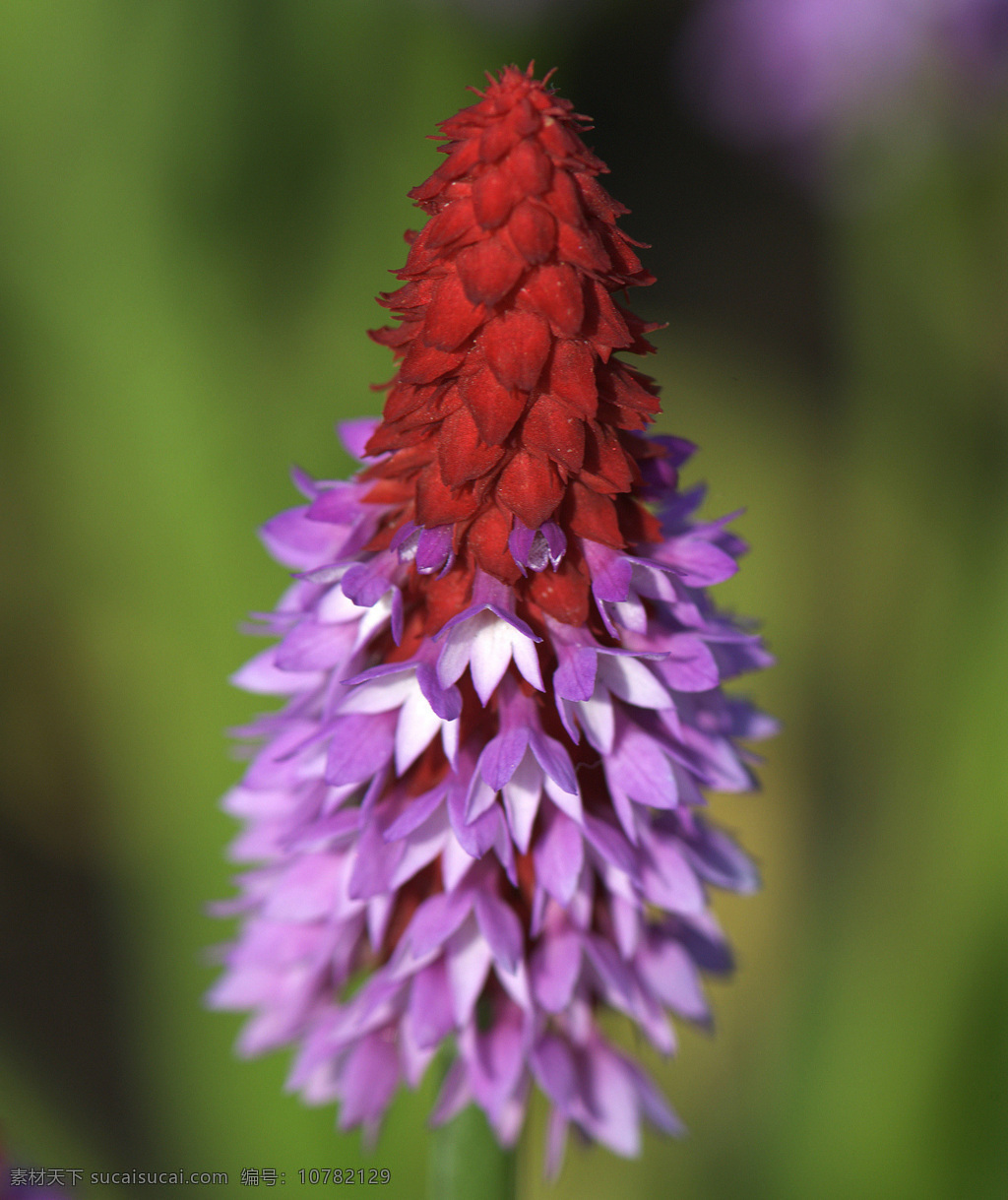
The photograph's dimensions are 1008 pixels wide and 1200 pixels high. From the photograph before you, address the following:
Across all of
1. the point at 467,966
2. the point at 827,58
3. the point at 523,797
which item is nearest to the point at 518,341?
the point at 523,797

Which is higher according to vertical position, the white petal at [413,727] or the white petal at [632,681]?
the white petal at [632,681]

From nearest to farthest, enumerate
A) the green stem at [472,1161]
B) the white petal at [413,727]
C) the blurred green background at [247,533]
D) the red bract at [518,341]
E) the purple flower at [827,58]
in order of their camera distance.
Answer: the red bract at [518,341] → the white petal at [413,727] → the green stem at [472,1161] → the blurred green background at [247,533] → the purple flower at [827,58]

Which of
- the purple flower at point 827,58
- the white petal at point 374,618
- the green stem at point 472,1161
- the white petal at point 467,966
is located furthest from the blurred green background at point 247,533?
the white petal at point 374,618

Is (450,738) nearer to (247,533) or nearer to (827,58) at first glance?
(247,533)

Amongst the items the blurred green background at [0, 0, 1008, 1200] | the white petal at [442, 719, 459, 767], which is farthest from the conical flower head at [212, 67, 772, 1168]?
the blurred green background at [0, 0, 1008, 1200]

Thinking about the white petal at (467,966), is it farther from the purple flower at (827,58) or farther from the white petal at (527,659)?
the purple flower at (827,58)

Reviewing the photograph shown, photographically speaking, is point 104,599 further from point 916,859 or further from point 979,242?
point 979,242

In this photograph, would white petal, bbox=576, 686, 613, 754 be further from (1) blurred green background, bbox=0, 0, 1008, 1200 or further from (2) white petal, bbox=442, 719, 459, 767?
(1) blurred green background, bbox=0, 0, 1008, 1200
